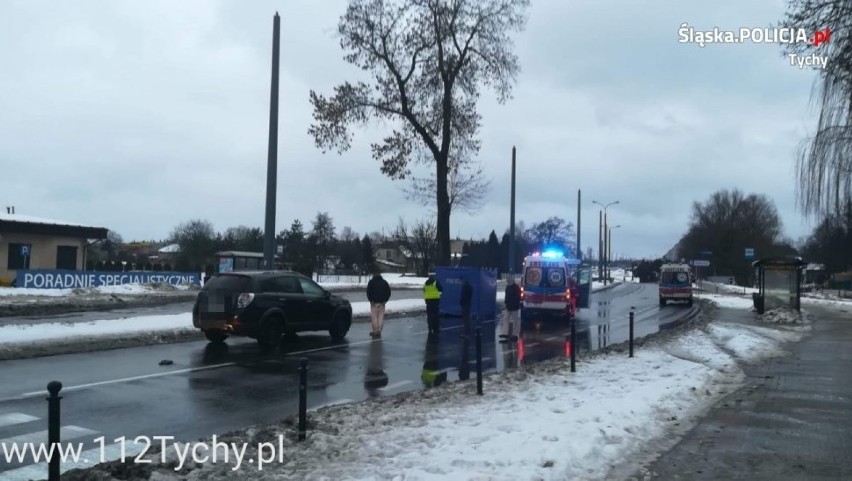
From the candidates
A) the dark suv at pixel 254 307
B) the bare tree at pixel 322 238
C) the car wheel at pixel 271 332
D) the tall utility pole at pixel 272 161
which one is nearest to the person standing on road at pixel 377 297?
the dark suv at pixel 254 307

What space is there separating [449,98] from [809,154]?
56.7 feet

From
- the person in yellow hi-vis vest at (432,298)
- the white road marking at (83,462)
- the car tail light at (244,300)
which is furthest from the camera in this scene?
the person in yellow hi-vis vest at (432,298)

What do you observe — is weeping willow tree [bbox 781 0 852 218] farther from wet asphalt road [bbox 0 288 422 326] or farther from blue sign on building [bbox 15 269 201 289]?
blue sign on building [bbox 15 269 201 289]

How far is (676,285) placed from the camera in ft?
132

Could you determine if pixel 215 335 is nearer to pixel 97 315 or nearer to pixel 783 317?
pixel 97 315

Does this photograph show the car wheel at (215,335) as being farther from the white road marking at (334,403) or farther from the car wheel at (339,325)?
the white road marking at (334,403)

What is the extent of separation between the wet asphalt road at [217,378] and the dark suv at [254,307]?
17.8 inches

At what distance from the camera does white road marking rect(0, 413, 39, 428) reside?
8141 millimetres

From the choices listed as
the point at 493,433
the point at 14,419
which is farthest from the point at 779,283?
the point at 14,419

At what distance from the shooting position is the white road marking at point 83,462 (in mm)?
6156

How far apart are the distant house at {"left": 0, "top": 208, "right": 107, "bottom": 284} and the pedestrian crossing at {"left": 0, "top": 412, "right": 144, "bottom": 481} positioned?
33978 millimetres

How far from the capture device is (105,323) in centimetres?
1839

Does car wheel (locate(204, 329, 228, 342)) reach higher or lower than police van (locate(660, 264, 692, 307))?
lower

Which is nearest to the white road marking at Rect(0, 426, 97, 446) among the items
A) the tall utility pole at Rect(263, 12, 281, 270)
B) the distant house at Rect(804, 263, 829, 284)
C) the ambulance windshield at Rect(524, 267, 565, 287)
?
the tall utility pole at Rect(263, 12, 281, 270)
